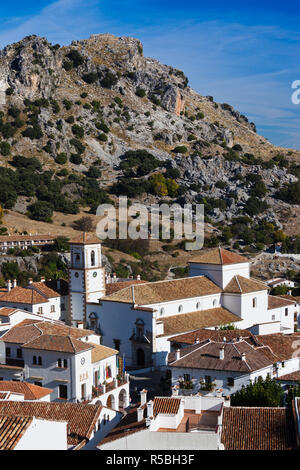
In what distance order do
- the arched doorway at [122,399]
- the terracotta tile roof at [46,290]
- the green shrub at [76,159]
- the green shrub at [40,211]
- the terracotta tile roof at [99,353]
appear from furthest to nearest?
the green shrub at [76,159]
the green shrub at [40,211]
the terracotta tile roof at [46,290]
the terracotta tile roof at [99,353]
the arched doorway at [122,399]

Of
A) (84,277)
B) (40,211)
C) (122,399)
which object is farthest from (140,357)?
(40,211)

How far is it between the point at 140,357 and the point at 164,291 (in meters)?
4.88

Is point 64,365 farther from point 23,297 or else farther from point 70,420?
point 23,297

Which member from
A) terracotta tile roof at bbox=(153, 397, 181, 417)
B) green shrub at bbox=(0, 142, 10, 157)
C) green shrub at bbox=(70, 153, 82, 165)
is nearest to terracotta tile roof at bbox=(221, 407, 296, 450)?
terracotta tile roof at bbox=(153, 397, 181, 417)

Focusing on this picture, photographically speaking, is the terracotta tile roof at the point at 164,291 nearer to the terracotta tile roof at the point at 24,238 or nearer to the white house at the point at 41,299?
the white house at the point at 41,299

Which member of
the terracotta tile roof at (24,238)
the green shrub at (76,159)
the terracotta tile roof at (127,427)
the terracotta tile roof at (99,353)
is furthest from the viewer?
the green shrub at (76,159)

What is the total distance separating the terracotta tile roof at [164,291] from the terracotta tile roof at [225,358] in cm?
873

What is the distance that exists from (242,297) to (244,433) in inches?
993

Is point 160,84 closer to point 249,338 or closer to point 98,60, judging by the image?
point 98,60

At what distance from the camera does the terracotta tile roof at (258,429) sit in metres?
18.3

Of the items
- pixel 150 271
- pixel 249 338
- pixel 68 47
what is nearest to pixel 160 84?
pixel 68 47

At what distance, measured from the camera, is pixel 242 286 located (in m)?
44.8

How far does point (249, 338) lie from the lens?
116 ft

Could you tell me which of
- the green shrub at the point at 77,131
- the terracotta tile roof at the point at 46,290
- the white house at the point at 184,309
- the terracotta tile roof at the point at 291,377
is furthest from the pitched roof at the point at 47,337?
the green shrub at the point at 77,131
